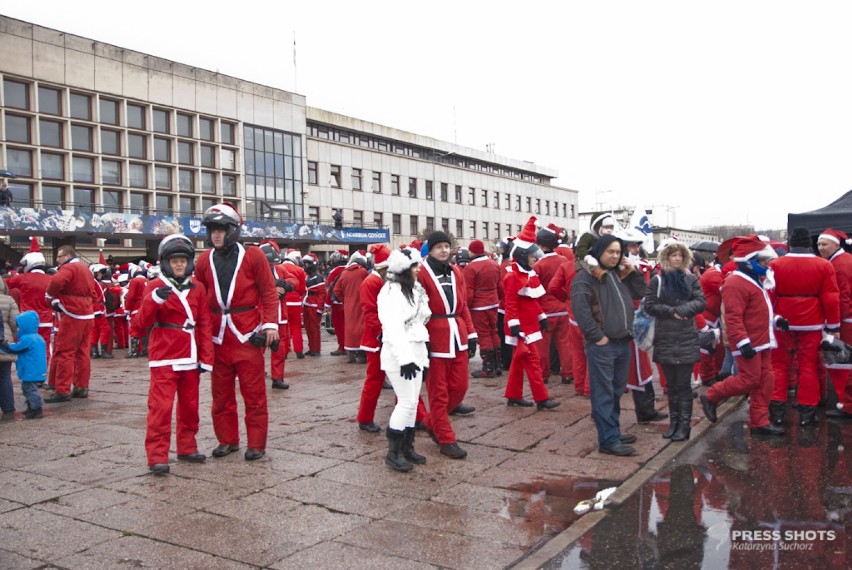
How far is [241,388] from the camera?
600 cm

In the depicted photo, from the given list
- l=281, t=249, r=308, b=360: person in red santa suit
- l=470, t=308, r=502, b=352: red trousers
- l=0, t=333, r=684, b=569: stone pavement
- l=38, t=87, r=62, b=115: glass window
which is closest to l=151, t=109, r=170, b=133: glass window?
l=38, t=87, r=62, b=115: glass window

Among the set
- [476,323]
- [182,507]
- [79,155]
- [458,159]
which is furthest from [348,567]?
[458,159]

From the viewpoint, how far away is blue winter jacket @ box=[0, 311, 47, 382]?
816 cm

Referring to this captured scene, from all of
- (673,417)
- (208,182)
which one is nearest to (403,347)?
(673,417)

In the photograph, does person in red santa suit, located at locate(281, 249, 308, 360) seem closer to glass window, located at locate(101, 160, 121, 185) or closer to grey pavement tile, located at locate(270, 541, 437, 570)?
grey pavement tile, located at locate(270, 541, 437, 570)

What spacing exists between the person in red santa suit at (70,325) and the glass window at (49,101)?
1173 inches

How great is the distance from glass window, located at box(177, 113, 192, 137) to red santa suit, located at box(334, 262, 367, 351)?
33.1 meters

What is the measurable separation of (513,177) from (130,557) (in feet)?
216

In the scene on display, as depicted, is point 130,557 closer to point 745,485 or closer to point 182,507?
point 182,507

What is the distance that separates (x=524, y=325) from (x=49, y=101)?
3481 centimetres

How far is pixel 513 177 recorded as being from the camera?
223 feet

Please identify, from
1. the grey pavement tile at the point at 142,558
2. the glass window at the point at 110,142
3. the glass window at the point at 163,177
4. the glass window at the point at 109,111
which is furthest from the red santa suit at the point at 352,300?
the glass window at the point at 163,177

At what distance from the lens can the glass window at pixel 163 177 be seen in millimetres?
39594

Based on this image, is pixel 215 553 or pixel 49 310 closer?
pixel 215 553
